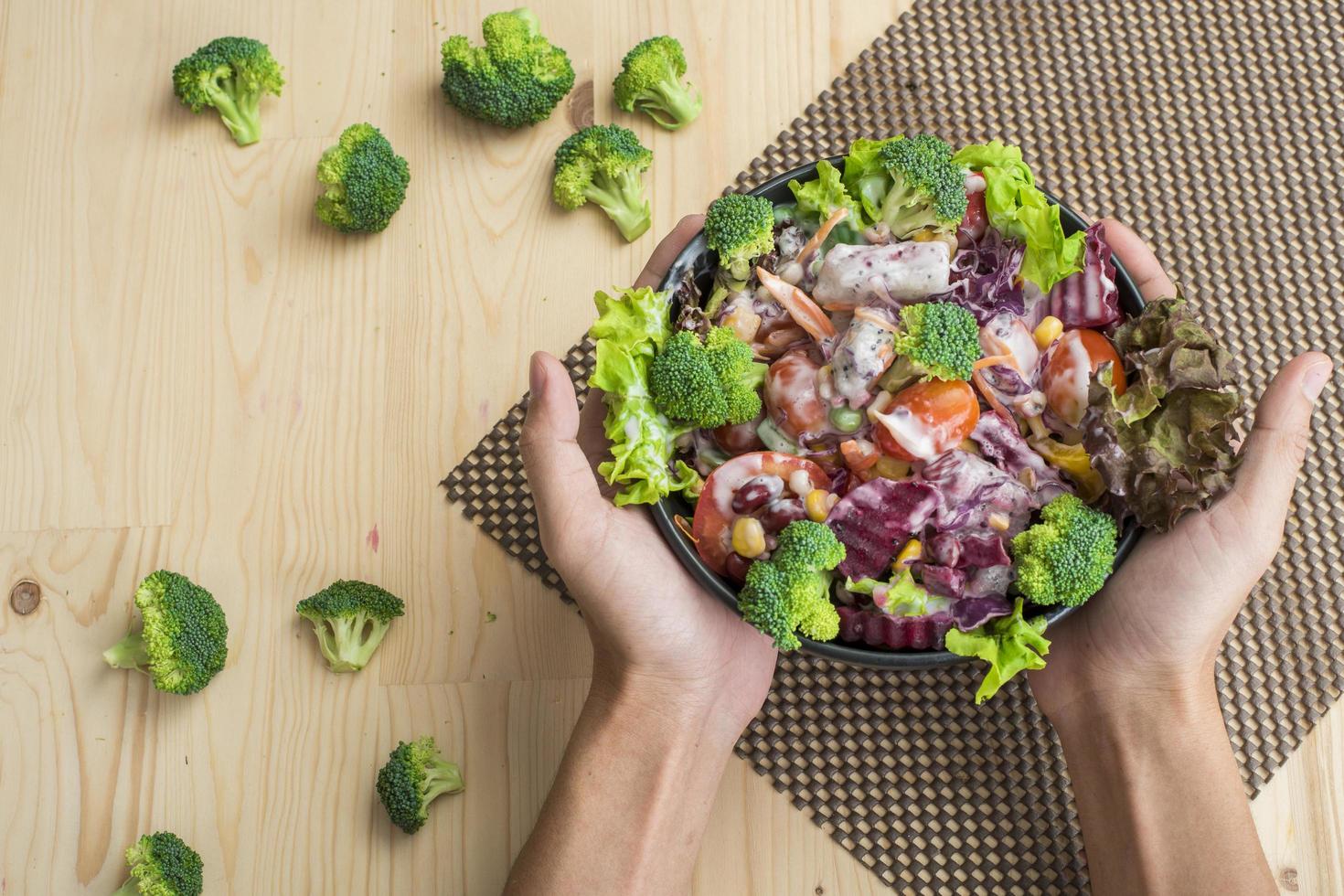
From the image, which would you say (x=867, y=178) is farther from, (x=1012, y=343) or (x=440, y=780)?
(x=440, y=780)

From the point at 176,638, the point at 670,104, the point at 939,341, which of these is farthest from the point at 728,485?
the point at 176,638

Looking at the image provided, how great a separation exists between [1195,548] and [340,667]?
1512 mm

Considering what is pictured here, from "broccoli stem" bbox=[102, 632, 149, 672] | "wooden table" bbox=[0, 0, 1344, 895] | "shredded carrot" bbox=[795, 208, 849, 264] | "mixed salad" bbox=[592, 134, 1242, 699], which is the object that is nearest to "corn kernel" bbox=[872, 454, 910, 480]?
"mixed salad" bbox=[592, 134, 1242, 699]

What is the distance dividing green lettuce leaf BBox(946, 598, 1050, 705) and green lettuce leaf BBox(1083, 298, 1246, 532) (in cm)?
22

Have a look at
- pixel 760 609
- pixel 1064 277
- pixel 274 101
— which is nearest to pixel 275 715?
pixel 760 609

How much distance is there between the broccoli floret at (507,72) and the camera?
223cm

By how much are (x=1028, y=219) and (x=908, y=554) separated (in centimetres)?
53

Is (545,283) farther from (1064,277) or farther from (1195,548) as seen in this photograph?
(1195,548)

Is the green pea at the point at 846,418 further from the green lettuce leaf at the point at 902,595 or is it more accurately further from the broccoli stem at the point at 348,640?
the broccoli stem at the point at 348,640

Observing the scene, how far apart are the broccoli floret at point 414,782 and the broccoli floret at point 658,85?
1.32 meters

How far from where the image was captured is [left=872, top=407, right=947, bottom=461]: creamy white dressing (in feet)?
4.99

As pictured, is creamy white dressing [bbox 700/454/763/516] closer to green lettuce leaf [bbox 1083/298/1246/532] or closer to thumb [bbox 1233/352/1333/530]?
green lettuce leaf [bbox 1083/298/1246/532]

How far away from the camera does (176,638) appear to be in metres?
2.07

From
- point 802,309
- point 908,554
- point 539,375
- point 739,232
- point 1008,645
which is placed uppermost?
point 739,232
